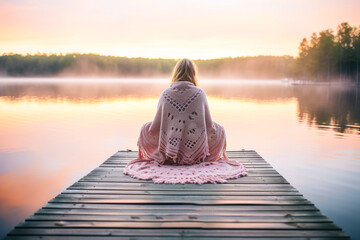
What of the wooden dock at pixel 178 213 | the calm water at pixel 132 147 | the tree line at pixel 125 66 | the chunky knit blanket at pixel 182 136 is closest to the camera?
the wooden dock at pixel 178 213

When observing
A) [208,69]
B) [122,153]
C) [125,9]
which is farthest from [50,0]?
[122,153]

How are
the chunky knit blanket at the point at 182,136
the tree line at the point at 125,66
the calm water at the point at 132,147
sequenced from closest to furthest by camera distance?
1. the chunky knit blanket at the point at 182,136
2. the calm water at the point at 132,147
3. the tree line at the point at 125,66

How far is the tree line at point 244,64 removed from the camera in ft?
170

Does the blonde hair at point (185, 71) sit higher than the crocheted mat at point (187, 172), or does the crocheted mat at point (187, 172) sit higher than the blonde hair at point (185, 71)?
the blonde hair at point (185, 71)

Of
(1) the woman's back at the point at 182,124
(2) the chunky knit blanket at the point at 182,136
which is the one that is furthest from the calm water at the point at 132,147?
(1) the woman's back at the point at 182,124

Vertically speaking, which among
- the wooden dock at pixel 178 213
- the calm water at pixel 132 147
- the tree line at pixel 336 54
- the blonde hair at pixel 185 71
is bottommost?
the calm water at pixel 132 147

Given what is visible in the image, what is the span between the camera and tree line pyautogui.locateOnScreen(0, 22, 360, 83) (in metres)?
51.9

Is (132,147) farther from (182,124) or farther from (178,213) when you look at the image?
(178,213)

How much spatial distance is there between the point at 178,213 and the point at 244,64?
108 meters

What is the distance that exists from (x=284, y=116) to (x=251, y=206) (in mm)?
12961

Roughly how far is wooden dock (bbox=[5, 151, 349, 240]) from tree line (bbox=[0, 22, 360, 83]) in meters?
53.9

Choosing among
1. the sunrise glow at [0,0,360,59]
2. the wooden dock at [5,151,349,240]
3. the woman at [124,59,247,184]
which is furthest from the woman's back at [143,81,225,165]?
the sunrise glow at [0,0,360,59]

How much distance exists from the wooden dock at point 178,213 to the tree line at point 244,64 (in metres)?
53.9

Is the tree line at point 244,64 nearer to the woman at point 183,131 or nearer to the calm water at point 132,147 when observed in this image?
the calm water at point 132,147
